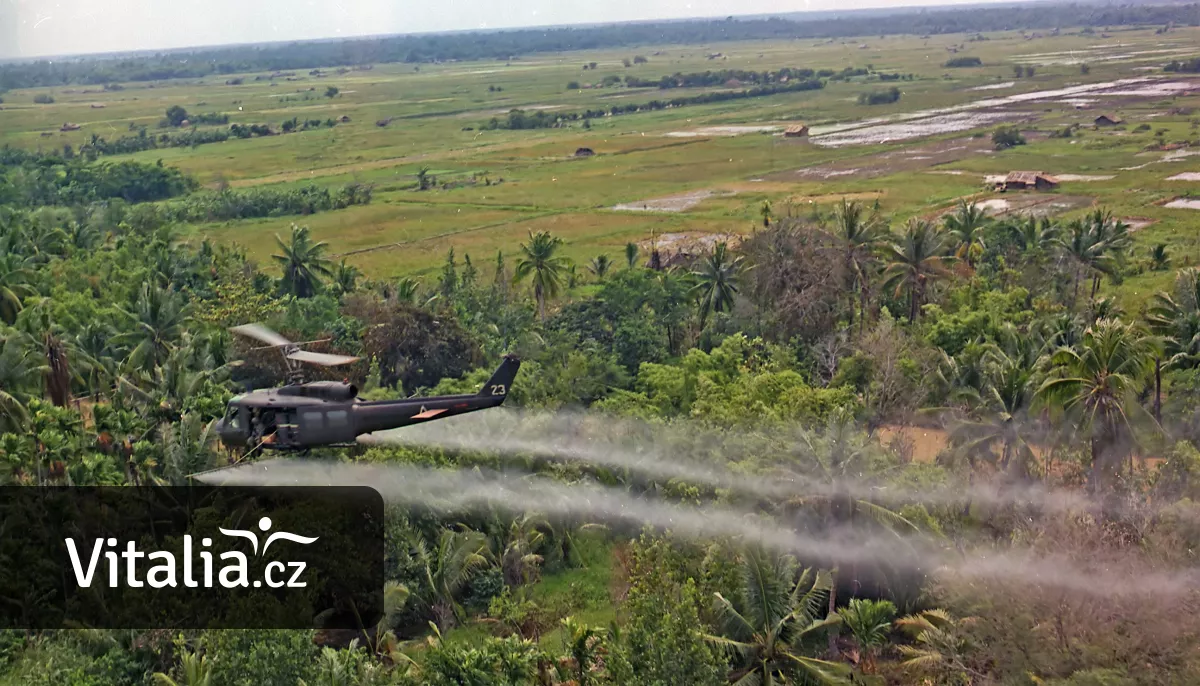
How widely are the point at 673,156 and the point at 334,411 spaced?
89.1m

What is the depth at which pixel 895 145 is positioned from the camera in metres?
107

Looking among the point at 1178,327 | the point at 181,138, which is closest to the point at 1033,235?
the point at 1178,327

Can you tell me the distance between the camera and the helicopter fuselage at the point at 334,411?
886 inches

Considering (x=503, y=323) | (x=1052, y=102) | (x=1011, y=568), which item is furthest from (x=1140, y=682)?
(x=1052, y=102)

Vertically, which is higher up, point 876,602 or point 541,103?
point 541,103

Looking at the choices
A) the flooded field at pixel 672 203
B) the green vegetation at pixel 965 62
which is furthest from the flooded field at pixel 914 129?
the green vegetation at pixel 965 62

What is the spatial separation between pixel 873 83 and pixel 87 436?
149 meters

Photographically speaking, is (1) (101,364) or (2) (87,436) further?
(1) (101,364)

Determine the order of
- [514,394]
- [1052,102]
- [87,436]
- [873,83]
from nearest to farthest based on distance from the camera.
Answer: [87,436], [514,394], [1052,102], [873,83]

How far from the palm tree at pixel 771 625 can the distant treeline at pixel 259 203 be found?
229 feet

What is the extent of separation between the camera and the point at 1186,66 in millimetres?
148500

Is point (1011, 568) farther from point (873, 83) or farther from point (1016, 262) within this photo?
point (873, 83)

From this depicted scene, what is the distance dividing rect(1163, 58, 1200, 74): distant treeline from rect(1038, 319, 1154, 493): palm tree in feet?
465

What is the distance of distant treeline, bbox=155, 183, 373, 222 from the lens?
279 feet
